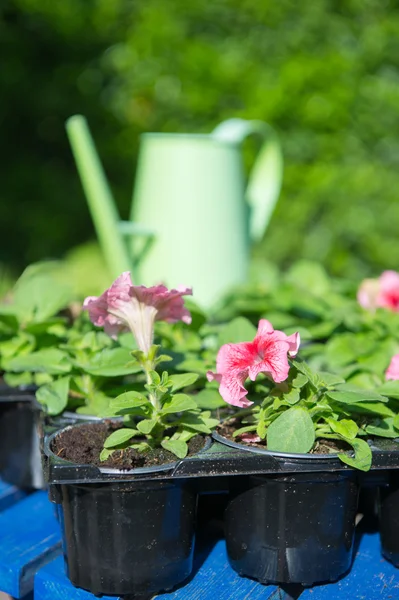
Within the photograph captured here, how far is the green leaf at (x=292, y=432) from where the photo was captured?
811mm

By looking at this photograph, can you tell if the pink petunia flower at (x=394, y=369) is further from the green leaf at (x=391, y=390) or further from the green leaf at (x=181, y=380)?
the green leaf at (x=181, y=380)

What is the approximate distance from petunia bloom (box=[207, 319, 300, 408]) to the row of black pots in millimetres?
66

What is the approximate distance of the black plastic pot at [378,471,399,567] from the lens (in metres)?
0.88

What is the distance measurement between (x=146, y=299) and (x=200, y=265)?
0.59 metres

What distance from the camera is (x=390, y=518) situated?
89cm

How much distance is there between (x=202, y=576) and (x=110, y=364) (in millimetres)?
298

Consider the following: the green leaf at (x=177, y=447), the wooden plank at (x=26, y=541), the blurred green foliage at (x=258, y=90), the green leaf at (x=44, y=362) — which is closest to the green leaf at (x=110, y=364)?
the green leaf at (x=44, y=362)

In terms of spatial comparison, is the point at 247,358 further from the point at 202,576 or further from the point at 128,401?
the point at 202,576

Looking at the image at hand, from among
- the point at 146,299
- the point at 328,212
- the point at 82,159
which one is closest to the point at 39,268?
the point at 82,159

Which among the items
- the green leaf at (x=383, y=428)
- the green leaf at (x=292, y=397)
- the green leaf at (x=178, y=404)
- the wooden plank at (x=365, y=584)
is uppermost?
the green leaf at (x=292, y=397)

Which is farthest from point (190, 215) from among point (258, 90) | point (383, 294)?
point (258, 90)

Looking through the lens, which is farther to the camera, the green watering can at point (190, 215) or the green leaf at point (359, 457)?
the green watering can at point (190, 215)

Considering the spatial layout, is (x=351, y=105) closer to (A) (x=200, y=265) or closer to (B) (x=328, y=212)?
(B) (x=328, y=212)

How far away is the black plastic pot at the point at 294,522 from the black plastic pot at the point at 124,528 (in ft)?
0.24
